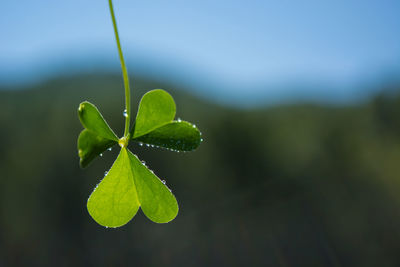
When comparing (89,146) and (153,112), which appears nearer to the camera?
(89,146)

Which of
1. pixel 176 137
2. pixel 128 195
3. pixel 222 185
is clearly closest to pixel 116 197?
pixel 128 195

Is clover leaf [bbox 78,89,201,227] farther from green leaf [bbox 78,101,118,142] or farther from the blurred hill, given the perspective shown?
the blurred hill

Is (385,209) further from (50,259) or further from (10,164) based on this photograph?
(10,164)

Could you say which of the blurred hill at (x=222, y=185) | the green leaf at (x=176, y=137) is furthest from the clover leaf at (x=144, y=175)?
the blurred hill at (x=222, y=185)

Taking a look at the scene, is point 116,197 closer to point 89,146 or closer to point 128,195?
point 128,195

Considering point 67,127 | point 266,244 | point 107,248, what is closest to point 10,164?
point 67,127

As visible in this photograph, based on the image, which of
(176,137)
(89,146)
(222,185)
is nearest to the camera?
(89,146)

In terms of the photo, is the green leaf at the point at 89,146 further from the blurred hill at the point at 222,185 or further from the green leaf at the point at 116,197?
the blurred hill at the point at 222,185
